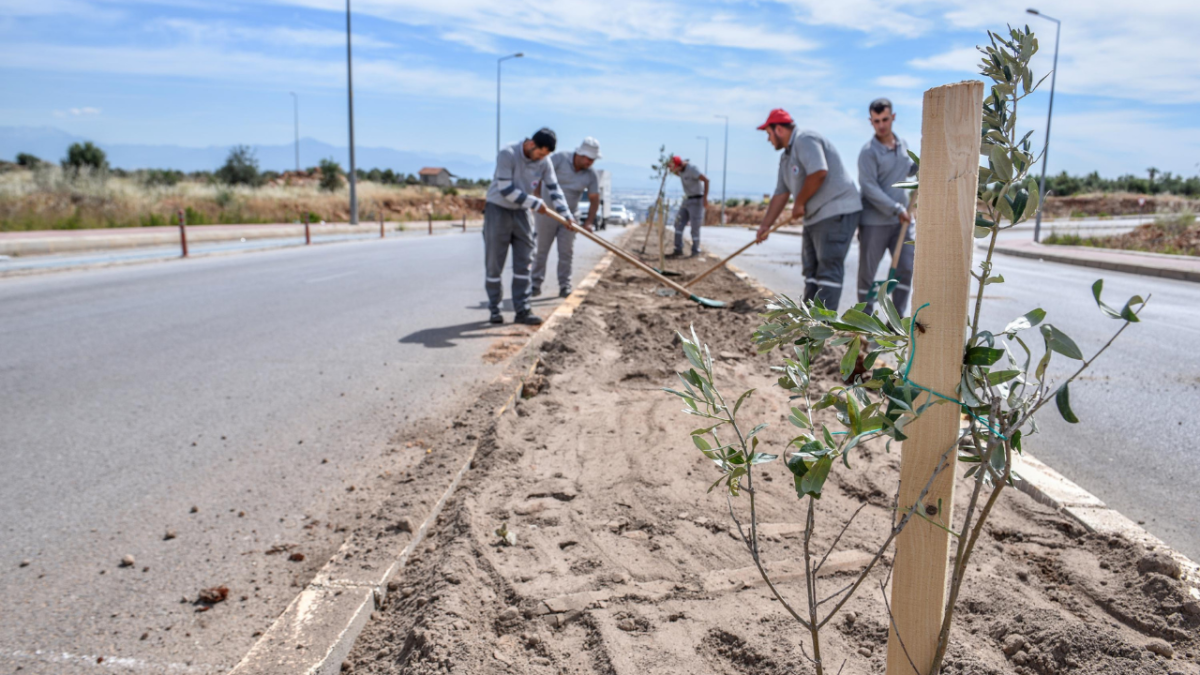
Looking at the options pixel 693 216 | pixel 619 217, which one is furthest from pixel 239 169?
pixel 693 216

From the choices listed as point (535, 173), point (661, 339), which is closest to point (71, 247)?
point (535, 173)

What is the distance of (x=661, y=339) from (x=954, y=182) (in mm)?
4673

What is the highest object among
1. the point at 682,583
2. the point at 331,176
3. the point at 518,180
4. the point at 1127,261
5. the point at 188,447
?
the point at 331,176

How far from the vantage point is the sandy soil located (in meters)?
2.03

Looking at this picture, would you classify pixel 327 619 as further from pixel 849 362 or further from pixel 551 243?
pixel 551 243

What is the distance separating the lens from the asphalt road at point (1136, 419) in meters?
3.48

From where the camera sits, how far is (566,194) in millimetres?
10016

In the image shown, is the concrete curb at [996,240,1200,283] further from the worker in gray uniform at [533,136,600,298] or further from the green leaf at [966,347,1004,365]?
the green leaf at [966,347,1004,365]

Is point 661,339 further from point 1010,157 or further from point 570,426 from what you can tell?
point 1010,157

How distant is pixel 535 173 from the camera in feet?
25.0

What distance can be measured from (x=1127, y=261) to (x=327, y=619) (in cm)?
1852

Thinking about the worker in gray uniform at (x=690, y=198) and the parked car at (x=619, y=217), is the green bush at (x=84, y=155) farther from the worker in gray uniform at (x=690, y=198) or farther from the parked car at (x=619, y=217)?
the worker in gray uniform at (x=690, y=198)

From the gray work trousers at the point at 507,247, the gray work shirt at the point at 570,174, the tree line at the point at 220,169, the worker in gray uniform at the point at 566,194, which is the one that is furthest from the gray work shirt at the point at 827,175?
the tree line at the point at 220,169

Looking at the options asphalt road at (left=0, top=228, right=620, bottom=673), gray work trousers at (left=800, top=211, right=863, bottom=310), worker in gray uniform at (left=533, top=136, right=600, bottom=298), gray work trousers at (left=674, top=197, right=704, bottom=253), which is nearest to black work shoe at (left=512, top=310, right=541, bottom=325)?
asphalt road at (left=0, top=228, right=620, bottom=673)
